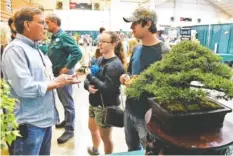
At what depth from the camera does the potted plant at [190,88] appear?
2.58 feet

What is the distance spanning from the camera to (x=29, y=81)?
1382 mm

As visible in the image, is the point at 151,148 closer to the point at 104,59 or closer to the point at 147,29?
the point at 147,29

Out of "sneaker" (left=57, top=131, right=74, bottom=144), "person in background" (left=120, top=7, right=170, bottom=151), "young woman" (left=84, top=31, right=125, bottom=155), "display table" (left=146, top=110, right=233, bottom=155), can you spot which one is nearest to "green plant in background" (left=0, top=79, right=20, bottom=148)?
"display table" (left=146, top=110, right=233, bottom=155)

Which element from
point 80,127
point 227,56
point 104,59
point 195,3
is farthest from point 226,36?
point 195,3

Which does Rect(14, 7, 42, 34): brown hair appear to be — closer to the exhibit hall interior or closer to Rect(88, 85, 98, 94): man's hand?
the exhibit hall interior

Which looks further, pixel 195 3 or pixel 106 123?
pixel 195 3

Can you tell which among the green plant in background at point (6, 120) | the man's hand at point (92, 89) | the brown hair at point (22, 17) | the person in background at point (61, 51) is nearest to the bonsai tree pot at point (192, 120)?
the green plant in background at point (6, 120)

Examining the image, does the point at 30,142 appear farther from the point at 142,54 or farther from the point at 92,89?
the point at 142,54

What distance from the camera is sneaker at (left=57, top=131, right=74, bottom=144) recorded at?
3.04m

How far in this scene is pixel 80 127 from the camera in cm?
361

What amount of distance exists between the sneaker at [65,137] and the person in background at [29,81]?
4.94 feet

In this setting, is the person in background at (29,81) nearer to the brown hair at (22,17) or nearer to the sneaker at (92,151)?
the brown hair at (22,17)

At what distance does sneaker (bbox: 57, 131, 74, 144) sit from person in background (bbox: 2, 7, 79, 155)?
59.3 inches

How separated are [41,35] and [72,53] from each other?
132 centimetres
